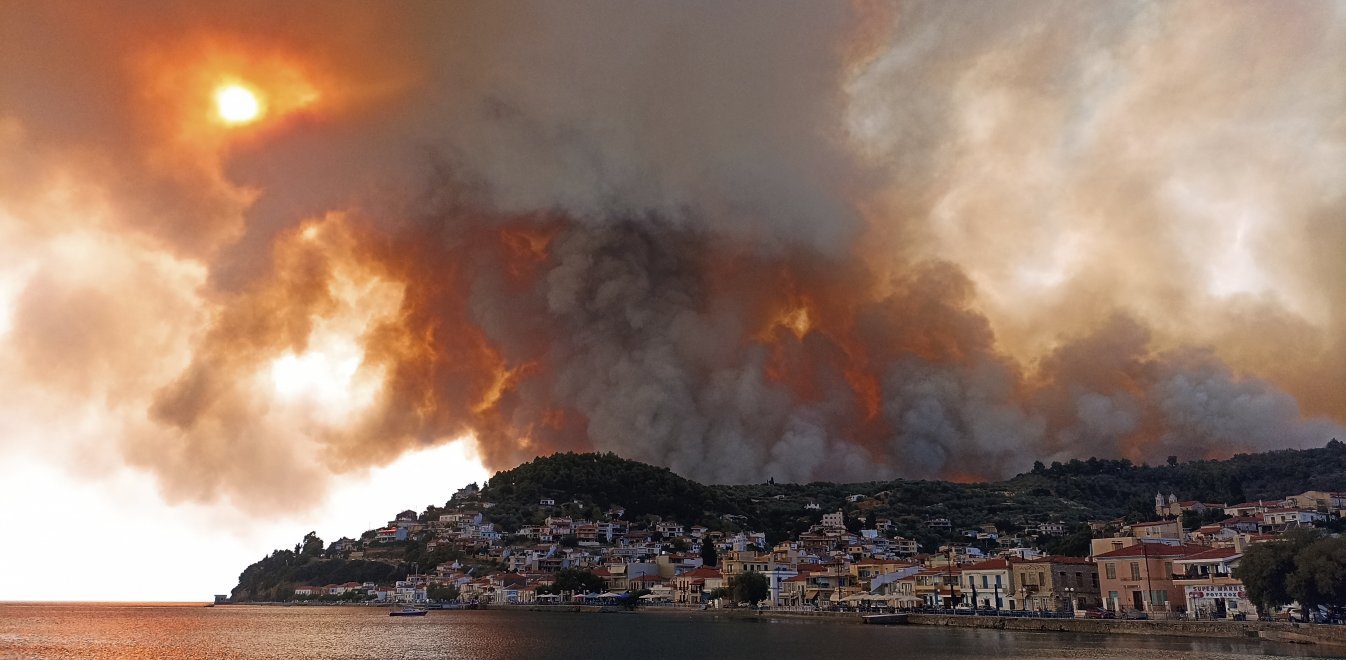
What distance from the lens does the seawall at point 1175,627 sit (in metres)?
30.5

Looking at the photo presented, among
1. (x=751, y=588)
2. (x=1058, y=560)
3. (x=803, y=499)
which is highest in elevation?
(x=803, y=499)

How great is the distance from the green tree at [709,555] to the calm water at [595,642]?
21.9m

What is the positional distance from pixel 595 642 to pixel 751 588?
2697 cm

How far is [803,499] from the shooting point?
121 metres

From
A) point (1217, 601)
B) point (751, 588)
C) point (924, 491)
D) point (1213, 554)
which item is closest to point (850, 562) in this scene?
point (751, 588)

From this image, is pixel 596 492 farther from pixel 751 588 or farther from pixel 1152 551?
pixel 1152 551

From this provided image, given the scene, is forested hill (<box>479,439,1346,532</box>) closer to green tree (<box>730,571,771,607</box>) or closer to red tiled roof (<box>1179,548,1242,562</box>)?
green tree (<box>730,571,771,607</box>)

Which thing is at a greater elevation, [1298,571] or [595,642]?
[1298,571]

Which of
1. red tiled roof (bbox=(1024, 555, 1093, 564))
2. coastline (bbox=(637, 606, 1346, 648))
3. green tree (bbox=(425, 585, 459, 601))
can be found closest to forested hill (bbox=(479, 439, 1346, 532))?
green tree (bbox=(425, 585, 459, 601))

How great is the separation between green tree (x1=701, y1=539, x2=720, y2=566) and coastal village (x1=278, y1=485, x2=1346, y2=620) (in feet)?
0.45

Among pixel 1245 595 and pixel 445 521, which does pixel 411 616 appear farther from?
pixel 1245 595

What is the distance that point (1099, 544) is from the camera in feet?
168

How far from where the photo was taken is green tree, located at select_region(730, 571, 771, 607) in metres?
66.1

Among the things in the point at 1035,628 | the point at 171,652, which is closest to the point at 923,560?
the point at 1035,628
